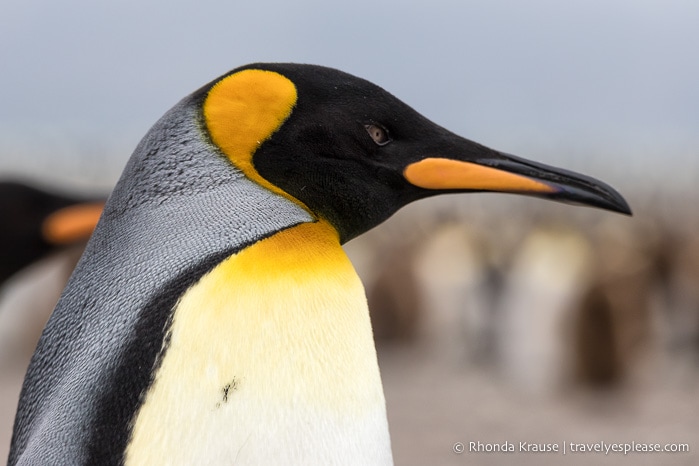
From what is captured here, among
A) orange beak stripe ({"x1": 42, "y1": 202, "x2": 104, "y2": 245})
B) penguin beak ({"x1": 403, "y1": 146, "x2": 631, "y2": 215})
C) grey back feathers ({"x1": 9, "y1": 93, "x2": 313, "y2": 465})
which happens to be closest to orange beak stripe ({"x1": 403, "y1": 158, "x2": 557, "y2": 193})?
penguin beak ({"x1": 403, "y1": 146, "x2": 631, "y2": 215})

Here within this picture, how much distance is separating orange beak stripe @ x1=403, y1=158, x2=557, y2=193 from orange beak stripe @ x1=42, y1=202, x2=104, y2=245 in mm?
2042

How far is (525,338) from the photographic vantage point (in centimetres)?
630

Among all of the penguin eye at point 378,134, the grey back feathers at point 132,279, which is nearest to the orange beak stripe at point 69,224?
the grey back feathers at point 132,279

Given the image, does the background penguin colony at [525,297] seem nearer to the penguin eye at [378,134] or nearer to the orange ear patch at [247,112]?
the penguin eye at [378,134]

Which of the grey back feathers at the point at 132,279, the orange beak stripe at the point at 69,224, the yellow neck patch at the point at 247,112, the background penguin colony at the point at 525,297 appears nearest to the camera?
the grey back feathers at the point at 132,279

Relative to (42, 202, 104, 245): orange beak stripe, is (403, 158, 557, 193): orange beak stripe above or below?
above

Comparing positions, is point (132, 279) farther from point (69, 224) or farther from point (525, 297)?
point (525, 297)

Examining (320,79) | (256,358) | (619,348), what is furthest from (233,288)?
(619,348)

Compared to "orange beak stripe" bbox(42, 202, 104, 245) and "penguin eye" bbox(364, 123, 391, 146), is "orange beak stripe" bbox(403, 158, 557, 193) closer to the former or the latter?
"penguin eye" bbox(364, 123, 391, 146)

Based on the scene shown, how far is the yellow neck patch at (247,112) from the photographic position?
112cm

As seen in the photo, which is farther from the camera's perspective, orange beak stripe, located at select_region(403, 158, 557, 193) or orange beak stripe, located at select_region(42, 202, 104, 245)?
orange beak stripe, located at select_region(42, 202, 104, 245)

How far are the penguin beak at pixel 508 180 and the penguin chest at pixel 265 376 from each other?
21cm

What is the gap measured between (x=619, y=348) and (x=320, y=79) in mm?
5220

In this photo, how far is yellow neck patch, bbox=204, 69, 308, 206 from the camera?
1.12 meters
